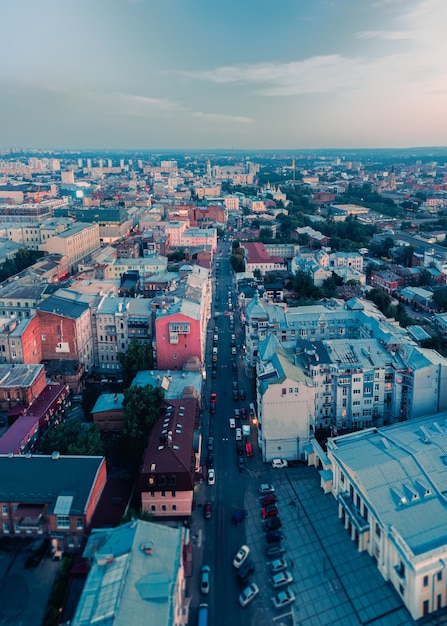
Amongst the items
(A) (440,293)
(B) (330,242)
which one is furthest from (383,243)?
(A) (440,293)

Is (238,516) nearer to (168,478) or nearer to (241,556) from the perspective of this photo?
(241,556)

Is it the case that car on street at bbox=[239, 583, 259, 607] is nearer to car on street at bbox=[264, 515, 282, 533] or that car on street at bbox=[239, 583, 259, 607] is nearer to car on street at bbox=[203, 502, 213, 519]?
car on street at bbox=[264, 515, 282, 533]

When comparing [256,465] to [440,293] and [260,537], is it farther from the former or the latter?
[440,293]

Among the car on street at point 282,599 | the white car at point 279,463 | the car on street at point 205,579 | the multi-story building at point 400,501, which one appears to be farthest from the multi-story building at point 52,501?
the multi-story building at point 400,501

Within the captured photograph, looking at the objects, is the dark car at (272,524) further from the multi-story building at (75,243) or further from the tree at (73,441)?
the multi-story building at (75,243)

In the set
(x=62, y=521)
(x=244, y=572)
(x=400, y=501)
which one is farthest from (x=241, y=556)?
(x=62, y=521)

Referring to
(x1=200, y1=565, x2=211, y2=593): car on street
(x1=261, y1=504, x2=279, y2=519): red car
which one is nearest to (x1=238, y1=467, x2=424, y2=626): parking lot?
(x1=261, y1=504, x2=279, y2=519): red car
